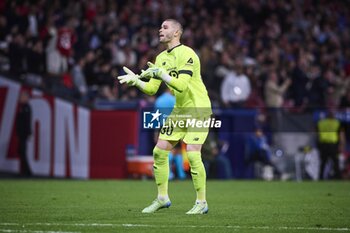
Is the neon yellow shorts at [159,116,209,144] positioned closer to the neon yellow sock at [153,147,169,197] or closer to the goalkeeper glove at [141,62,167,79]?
the neon yellow sock at [153,147,169,197]

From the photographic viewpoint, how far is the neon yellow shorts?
11.0m

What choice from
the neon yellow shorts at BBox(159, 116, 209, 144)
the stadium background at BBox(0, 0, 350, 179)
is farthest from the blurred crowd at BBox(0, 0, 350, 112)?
the neon yellow shorts at BBox(159, 116, 209, 144)

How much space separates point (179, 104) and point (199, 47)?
14.4m

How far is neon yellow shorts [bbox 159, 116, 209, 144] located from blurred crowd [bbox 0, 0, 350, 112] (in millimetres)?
11581

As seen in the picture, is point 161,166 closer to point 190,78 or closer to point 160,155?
point 160,155

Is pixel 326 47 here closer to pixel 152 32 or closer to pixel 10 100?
→ pixel 152 32

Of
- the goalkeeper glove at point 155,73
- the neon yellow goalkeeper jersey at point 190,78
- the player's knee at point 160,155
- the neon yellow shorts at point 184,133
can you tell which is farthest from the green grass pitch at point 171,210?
the goalkeeper glove at point 155,73

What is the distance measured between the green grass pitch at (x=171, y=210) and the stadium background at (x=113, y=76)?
495 cm

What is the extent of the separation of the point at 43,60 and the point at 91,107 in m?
1.85

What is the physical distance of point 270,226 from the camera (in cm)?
939

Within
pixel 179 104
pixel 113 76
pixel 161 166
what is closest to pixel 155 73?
pixel 179 104

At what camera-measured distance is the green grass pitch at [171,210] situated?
9.20 metres

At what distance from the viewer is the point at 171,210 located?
11.6 meters

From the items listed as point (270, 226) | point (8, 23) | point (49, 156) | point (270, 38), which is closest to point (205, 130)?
point (270, 226)
